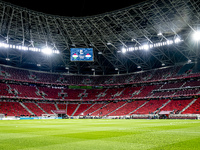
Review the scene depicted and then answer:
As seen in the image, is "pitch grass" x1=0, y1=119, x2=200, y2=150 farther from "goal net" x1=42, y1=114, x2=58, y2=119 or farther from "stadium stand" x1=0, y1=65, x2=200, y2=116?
"goal net" x1=42, y1=114, x2=58, y2=119

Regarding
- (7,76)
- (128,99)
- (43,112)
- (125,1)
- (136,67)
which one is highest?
(125,1)

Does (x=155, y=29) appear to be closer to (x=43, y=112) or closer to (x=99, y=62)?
(x=99, y=62)

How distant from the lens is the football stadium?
4909 cm

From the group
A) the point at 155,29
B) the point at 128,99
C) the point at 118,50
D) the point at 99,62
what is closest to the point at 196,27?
the point at 155,29

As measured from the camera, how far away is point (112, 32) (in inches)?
2255

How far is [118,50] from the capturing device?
71.6m

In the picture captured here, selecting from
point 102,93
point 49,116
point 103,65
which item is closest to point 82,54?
point 49,116

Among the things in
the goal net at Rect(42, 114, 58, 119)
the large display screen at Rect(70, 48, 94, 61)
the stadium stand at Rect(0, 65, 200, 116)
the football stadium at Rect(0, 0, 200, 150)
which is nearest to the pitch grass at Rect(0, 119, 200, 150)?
the football stadium at Rect(0, 0, 200, 150)

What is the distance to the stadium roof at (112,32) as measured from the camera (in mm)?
46625

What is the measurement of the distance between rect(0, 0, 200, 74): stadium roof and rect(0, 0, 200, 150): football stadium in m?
0.23

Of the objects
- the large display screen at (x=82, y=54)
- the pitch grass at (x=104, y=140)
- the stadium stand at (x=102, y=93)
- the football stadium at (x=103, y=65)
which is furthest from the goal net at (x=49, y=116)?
the pitch grass at (x=104, y=140)

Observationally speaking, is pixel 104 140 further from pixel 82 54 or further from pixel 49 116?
pixel 49 116

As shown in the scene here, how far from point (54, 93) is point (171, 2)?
186 feet

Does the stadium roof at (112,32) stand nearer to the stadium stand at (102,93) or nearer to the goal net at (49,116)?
the stadium stand at (102,93)
